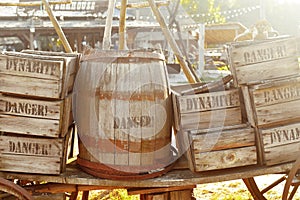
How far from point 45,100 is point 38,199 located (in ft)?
2.10

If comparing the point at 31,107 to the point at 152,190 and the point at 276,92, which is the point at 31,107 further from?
the point at 276,92

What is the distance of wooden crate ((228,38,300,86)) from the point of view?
7.95ft

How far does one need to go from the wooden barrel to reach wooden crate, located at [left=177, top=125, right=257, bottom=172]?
0.23 metres

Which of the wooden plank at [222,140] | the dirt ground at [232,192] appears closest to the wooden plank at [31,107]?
the wooden plank at [222,140]

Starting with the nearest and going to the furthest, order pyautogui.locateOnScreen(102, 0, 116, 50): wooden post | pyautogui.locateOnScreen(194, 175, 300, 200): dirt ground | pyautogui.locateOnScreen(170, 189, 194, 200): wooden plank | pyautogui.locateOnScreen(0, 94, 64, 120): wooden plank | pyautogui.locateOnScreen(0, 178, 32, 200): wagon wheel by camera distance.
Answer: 1. pyautogui.locateOnScreen(0, 178, 32, 200): wagon wheel
2. pyautogui.locateOnScreen(0, 94, 64, 120): wooden plank
3. pyautogui.locateOnScreen(170, 189, 194, 200): wooden plank
4. pyautogui.locateOnScreen(102, 0, 116, 50): wooden post
5. pyautogui.locateOnScreen(194, 175, 300, 200): dirt ground

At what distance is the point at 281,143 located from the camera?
2.47 metres

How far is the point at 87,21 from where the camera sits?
1997 cm

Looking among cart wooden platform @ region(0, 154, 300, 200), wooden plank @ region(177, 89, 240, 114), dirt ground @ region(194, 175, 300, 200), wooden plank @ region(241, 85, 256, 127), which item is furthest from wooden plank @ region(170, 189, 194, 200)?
dirt ground @ region(194, 175, 300, 200)

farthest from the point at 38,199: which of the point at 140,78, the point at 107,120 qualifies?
the point at 140,78

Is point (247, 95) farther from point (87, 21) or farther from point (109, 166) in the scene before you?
point (87, 21)

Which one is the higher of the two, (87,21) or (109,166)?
(87,21)

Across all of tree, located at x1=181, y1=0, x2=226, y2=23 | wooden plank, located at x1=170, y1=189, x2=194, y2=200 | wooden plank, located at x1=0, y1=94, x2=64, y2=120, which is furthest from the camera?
tree, located at x1=181, y1=0, x2=226, y2=23

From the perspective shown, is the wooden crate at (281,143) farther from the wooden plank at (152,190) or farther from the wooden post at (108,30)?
the wooden post at (108,30)

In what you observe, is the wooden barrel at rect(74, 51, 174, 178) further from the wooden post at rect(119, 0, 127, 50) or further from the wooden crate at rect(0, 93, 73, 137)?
the wooden post at rect(119, 0, 127, 50)
